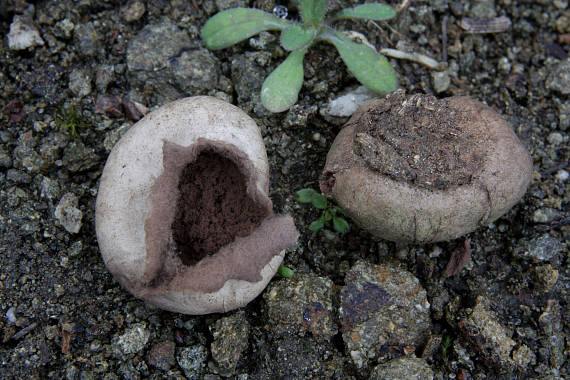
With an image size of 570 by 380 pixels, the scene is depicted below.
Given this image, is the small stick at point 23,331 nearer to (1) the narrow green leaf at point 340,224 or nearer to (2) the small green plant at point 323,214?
(2) the small green plant at point 323,214

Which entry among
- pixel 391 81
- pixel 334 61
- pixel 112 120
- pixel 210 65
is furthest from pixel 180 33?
pixel 391 81

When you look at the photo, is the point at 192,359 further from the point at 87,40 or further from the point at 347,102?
the point at 87,40

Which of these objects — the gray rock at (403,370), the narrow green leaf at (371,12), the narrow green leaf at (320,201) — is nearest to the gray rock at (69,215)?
the narrow green leaf at (320,201)

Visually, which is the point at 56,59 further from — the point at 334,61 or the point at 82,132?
the point at 334,61

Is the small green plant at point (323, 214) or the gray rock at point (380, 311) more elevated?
the small green plant at point (323, 214)

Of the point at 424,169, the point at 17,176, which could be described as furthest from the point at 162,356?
the point at 424,169

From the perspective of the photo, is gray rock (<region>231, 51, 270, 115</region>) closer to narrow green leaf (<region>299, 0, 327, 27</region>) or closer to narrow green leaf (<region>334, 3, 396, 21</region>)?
narrow green leaf (<region>299, 0, 327, 27</region>)
